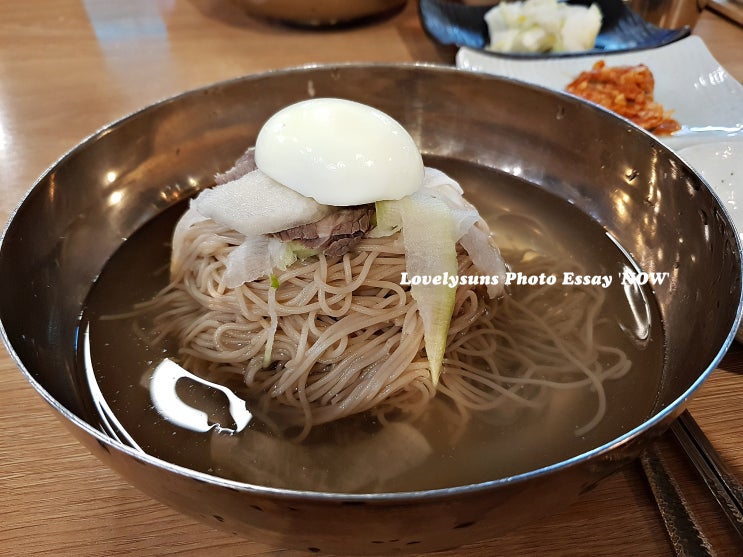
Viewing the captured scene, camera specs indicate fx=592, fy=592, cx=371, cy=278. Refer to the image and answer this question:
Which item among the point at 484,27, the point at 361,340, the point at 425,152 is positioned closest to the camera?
the point at 361,340

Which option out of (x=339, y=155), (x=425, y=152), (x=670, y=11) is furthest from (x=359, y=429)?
(x=670, y=11)

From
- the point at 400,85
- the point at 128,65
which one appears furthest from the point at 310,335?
the point at 128,65

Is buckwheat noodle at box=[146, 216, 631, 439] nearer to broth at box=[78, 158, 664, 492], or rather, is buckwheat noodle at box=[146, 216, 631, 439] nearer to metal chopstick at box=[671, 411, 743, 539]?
broth at box=[78, 158, 664, 492]

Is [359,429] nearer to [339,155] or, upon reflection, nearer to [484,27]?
[339,155]

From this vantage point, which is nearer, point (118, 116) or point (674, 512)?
point (674, 512)

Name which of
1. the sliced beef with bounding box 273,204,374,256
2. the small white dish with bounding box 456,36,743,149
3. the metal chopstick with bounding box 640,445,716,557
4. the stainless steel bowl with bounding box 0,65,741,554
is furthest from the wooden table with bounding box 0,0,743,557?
the sliced beef with bounding box 273,204,374,256

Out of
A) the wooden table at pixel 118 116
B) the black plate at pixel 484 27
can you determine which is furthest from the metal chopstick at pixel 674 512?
the black plate at pixel 484 27
